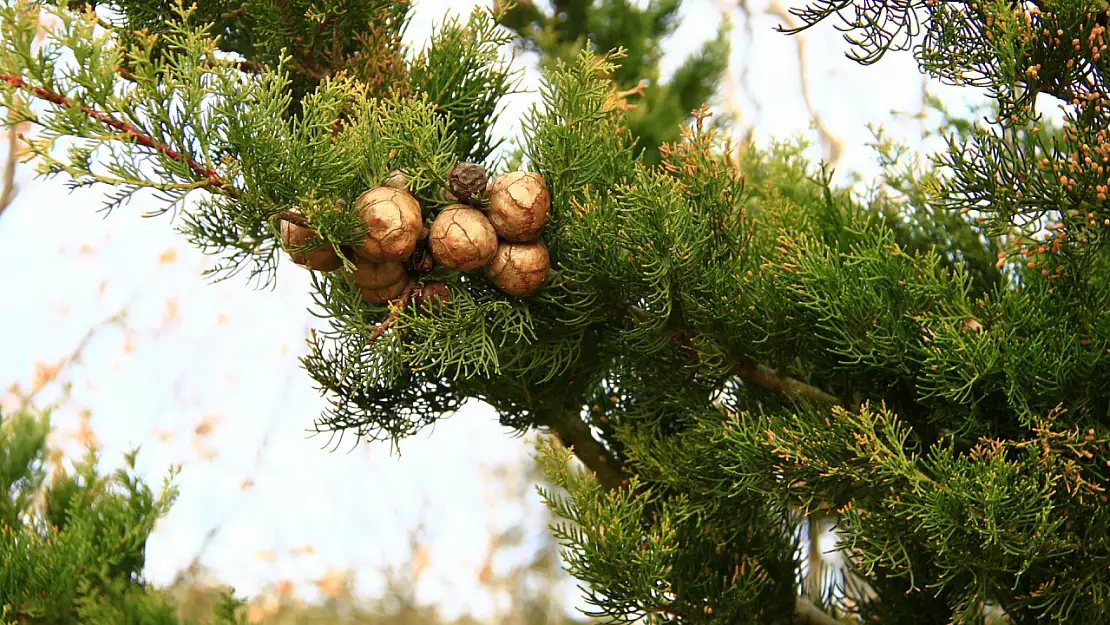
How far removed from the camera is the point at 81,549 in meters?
1.03

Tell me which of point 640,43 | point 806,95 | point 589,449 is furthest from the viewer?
point 806,95

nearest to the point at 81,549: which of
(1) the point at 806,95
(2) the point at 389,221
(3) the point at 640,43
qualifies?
(2) the point at 389,221

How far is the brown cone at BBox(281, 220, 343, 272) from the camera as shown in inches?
24.1

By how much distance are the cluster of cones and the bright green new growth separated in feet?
0.05

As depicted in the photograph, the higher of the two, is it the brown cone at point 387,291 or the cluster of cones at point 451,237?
the cluster of cones at point 451,237

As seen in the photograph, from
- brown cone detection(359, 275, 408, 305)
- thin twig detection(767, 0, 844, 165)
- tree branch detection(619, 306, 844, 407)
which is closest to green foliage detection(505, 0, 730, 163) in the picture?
thin twig detection(767, 0, 844, 165)

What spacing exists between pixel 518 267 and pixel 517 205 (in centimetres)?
5

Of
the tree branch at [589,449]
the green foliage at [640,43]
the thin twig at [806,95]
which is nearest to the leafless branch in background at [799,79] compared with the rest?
the thin twig at [806,95]

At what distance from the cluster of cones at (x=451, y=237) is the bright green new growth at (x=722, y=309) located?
0.6 inches

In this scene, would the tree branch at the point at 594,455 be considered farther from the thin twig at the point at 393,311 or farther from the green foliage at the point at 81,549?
the green foliage at the point at 81,549

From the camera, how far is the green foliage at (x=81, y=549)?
102 centimetres

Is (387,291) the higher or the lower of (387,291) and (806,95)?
the lower

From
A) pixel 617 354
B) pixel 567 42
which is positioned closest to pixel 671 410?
pixel 617 354

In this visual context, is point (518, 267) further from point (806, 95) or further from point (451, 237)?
point (806, 95)
